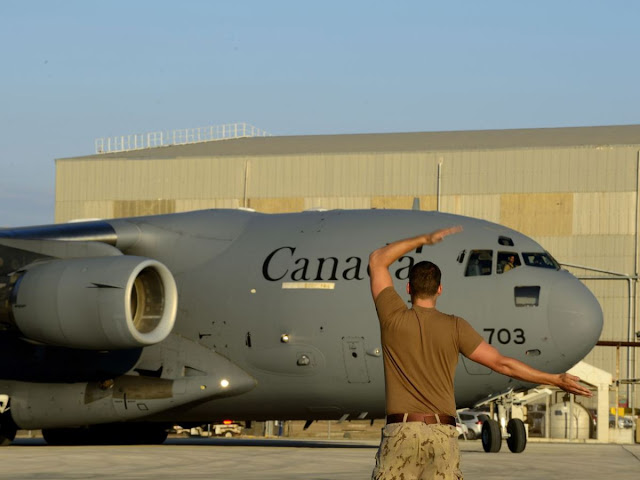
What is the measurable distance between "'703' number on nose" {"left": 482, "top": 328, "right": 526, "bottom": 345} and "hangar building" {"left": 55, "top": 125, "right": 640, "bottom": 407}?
2577cm

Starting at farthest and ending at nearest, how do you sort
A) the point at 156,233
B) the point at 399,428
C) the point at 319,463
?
the point at 156,233, the point at 319,463, the point at 399,428

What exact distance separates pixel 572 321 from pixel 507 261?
1.47m

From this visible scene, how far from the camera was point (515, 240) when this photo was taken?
19281 mm

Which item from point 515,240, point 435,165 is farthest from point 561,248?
point 515,240

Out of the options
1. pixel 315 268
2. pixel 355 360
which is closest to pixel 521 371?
pixel 355 360

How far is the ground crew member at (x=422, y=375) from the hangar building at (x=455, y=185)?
123 ft

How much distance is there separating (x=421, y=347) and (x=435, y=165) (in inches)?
1639

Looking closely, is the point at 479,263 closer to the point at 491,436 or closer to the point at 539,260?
the point at 539,260

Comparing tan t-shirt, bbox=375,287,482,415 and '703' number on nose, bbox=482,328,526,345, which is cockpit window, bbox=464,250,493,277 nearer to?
'703' number on nose, bbox=482,328,526,345

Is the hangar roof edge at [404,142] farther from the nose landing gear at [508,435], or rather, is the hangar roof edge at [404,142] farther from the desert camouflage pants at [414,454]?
the desert camouflage pants at [414,454]

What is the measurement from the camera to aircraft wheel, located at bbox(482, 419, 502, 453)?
1925cm

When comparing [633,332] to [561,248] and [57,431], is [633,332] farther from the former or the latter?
[57,431]

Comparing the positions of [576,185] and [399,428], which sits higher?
[576,185]

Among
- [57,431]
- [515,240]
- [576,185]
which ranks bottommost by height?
[57,431]
